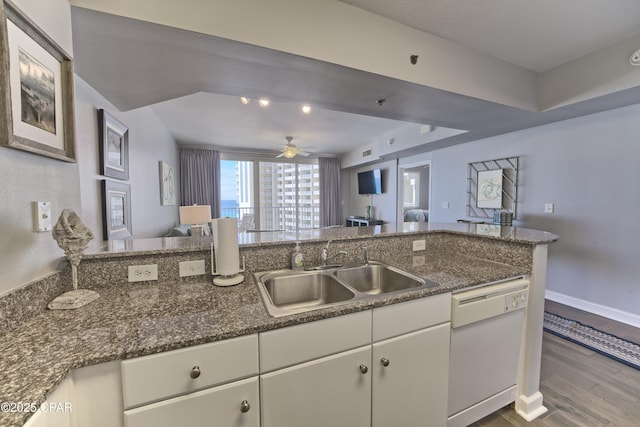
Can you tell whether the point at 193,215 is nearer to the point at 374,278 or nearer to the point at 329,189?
the point at 374,278

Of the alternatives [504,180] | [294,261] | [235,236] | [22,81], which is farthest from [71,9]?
[504,180]

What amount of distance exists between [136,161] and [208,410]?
307 cm

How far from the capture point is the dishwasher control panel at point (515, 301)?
1.37 meters

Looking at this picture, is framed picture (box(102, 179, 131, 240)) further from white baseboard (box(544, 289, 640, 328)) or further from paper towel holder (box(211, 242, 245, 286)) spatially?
white baseboard (box(544, 289, 640, 328))

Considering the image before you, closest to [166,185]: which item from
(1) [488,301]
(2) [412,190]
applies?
(1) [488,301]

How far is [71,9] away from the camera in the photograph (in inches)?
46.2

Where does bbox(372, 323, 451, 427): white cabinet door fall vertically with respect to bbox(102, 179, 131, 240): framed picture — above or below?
below

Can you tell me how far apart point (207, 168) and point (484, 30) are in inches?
221

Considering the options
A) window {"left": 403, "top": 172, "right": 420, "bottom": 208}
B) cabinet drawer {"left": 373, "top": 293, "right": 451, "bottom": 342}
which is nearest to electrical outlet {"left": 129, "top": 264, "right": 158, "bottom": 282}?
cabinet drawer {"left": 373, "top": 293, "right": 451, "bottom": 342}

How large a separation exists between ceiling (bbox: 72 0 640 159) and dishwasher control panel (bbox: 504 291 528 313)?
162cm

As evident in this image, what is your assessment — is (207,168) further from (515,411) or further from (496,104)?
(515,411)

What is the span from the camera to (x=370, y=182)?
257 inches

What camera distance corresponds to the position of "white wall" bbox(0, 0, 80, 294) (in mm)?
809

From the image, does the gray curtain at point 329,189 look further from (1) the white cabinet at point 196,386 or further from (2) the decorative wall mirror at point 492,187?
(1) the white cabinet at point 196,386
